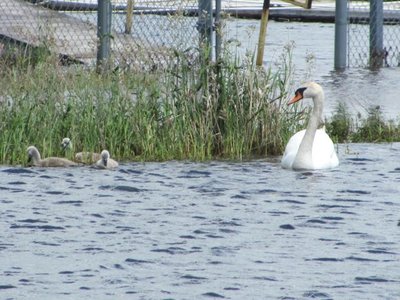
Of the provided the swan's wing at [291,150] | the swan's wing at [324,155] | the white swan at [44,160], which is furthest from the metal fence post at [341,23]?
the white swan at [44,160]

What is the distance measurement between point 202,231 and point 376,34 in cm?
1184

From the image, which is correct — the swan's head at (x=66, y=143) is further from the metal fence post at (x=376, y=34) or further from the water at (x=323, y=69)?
the metal fence post at (x=376, y=34)

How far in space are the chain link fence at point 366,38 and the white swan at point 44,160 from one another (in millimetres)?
9768

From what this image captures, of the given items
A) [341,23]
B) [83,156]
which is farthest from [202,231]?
[341,23]

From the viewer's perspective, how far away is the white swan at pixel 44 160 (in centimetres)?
1371

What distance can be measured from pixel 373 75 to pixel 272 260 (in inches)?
474

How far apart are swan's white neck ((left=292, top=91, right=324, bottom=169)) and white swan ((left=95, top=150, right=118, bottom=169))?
1762 mm

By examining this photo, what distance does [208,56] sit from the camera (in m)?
14.9

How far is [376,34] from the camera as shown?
22.6m

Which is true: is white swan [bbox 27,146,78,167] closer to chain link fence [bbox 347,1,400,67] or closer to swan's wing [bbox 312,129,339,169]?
→ swan's wing [bbox 312,129,339,169]

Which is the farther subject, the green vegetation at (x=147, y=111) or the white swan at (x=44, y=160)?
the green vegetation at (x=147, y=111)

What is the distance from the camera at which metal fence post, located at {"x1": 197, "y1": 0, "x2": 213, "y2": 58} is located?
16016mm

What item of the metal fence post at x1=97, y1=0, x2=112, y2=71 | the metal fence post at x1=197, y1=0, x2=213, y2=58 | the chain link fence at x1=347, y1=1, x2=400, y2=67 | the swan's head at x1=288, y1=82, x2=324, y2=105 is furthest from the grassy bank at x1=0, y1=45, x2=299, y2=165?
the chain link fence at x1=347, y1=1, x2=400, y2=67

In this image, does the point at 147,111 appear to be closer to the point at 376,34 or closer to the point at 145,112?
the point at 145,112
